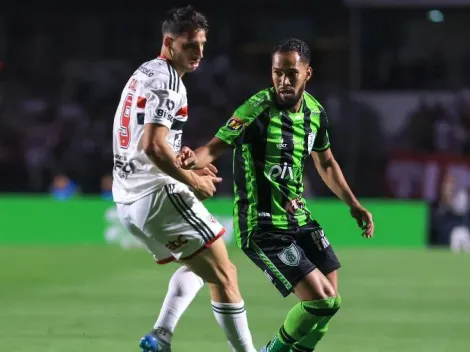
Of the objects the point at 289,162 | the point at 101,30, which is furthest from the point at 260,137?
the point at 101,30

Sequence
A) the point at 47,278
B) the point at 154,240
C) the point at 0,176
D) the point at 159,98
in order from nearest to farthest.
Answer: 1. the point at 159,98
2. the point at 154,240
3. the point at 47,278
4. the point at 0,176

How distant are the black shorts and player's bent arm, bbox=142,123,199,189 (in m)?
0.61

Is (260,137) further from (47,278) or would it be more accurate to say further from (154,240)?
(47,278)

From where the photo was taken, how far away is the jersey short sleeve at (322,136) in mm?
6789

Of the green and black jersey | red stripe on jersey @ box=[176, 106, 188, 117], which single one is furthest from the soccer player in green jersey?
red stripe on jersey @ box=[176, 106, 188, 117]

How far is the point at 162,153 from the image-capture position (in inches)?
241

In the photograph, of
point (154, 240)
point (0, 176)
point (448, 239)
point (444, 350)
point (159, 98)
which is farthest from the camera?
point (0, 176)

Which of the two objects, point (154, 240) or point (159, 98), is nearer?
point (159, 98)

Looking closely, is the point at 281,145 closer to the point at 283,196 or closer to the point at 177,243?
the point at 283,196

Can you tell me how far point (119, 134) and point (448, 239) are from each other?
45.8 feet

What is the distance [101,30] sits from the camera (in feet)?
86.6

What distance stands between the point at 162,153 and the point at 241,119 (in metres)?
0.58

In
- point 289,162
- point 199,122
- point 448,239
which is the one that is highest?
point 289,162

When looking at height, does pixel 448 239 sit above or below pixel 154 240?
below
